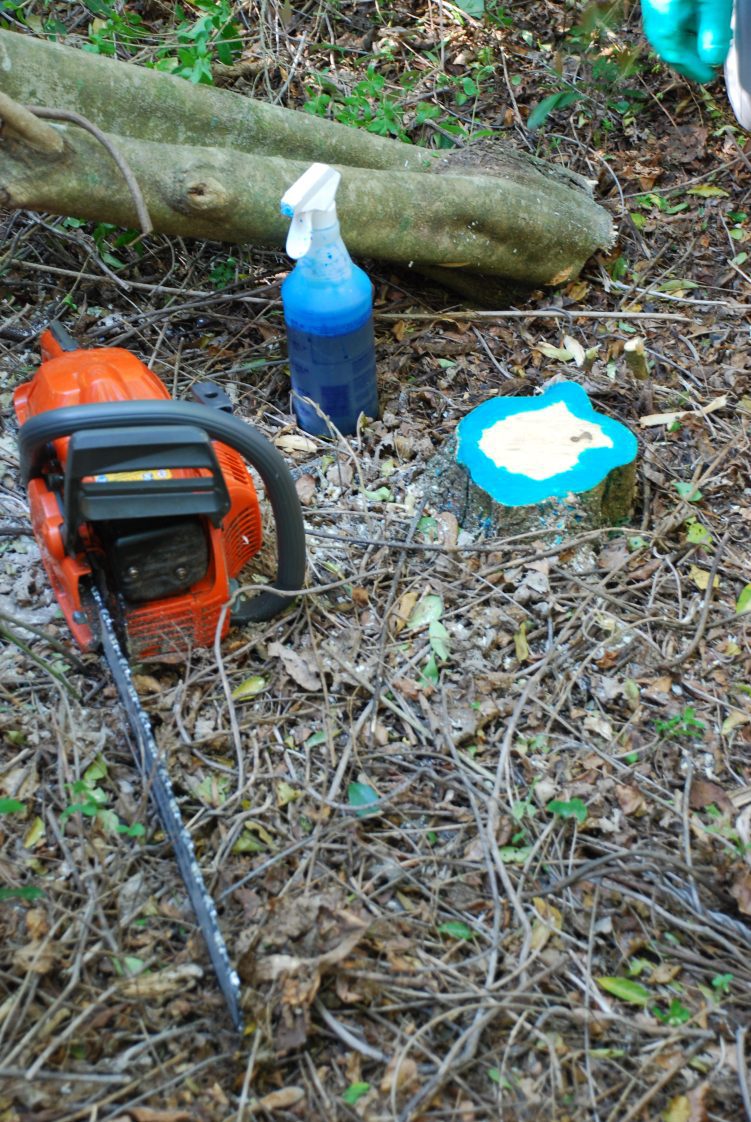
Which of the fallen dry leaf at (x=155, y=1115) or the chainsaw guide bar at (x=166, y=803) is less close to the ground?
the chainsaw guide bar at (x=166, y=803)

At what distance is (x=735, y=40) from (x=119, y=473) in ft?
5.04

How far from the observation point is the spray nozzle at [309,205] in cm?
244

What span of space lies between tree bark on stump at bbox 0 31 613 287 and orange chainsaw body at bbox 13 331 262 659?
664mm

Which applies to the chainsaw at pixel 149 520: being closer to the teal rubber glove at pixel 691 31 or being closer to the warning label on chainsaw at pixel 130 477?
the warning label on chainsaw at pixel 130 477

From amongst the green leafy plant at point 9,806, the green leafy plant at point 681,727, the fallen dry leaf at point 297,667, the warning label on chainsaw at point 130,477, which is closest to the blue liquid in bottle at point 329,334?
the fallen dry leaf at point 297,667

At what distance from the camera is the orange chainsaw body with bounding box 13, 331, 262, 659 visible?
195 centimetres

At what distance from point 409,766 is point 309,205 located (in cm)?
146

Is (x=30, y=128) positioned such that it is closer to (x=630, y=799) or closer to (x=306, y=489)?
(x=306, y=489)

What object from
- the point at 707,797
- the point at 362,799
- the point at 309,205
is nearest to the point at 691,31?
the point at 309,205

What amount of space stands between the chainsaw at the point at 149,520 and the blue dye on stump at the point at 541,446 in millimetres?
621

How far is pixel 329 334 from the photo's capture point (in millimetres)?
2648

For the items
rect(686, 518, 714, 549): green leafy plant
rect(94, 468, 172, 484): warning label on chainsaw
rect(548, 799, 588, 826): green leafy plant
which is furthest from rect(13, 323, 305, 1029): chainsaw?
rect(686, 518, 714, 549): green leafy plant

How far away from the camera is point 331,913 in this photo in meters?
1.75

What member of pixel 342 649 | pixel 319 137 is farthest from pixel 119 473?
pixel 319 137
